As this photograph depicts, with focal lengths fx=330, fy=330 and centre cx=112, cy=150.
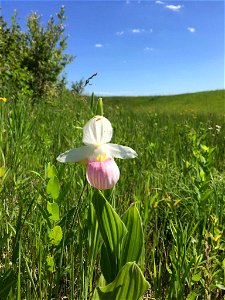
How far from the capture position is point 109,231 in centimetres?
114

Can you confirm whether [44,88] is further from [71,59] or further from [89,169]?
[89,169]

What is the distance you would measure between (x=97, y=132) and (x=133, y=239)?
0.39 meters

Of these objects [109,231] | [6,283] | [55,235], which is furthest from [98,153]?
[6,283]

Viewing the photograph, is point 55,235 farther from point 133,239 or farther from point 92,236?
point 133,239

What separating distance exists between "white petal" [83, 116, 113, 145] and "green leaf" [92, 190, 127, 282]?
186 mm

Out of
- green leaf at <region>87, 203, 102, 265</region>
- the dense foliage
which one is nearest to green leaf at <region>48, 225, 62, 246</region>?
green leaf at <region>87, 203, 102, 265</region>

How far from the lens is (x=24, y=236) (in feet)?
5.25

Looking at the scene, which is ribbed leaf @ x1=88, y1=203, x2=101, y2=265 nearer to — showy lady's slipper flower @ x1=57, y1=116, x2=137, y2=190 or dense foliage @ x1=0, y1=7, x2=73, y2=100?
showy lady's slipper flower @ x1=57, y1=116, x2=137, y2=190

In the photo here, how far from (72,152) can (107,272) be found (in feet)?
1.49

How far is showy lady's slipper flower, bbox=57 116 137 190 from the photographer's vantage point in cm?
107

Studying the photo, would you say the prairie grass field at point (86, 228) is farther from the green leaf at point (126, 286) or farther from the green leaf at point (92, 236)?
the green leaf at point (126, 286)

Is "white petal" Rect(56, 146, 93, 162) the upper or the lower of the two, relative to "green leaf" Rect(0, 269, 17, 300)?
upper

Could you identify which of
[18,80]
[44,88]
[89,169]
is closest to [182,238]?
[89,169]

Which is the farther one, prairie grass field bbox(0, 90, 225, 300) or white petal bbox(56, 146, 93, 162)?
prairie grass field bbox(0, 90, 225, 300)
